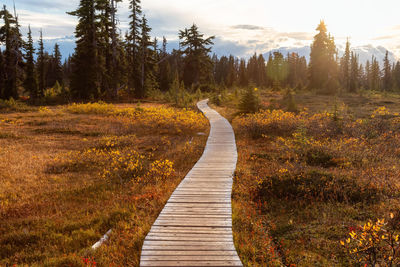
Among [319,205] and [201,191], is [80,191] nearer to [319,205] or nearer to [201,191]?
[201,191]

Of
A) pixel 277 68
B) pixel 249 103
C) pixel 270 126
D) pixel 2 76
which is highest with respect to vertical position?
pixel 277 68

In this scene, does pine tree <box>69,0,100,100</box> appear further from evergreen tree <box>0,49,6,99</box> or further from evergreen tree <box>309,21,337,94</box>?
evergreen tree <box>309,21,337,94</box>

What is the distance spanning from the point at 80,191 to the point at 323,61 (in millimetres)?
46809

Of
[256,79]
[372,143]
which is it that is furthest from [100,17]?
[256,79]

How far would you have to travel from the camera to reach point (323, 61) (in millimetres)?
45406

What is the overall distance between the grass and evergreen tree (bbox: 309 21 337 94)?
122 feet

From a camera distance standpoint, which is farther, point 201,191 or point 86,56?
point 86,56

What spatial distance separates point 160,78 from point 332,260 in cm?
6035

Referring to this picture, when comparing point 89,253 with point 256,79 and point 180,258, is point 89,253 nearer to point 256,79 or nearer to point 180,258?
point 180,258

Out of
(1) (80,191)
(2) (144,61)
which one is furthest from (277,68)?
Result: (1) (80,191)

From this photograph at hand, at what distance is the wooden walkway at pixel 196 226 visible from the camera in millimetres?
4609

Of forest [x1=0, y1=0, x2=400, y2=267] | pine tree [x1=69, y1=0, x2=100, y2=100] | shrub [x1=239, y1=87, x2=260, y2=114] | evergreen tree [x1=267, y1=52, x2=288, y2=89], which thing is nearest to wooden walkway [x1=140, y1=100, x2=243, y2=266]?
forest [x1=0, y1=0, x2=400, y2=267]

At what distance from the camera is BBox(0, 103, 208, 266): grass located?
17.2 feet

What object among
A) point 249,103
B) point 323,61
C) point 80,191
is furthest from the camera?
point 323,61
